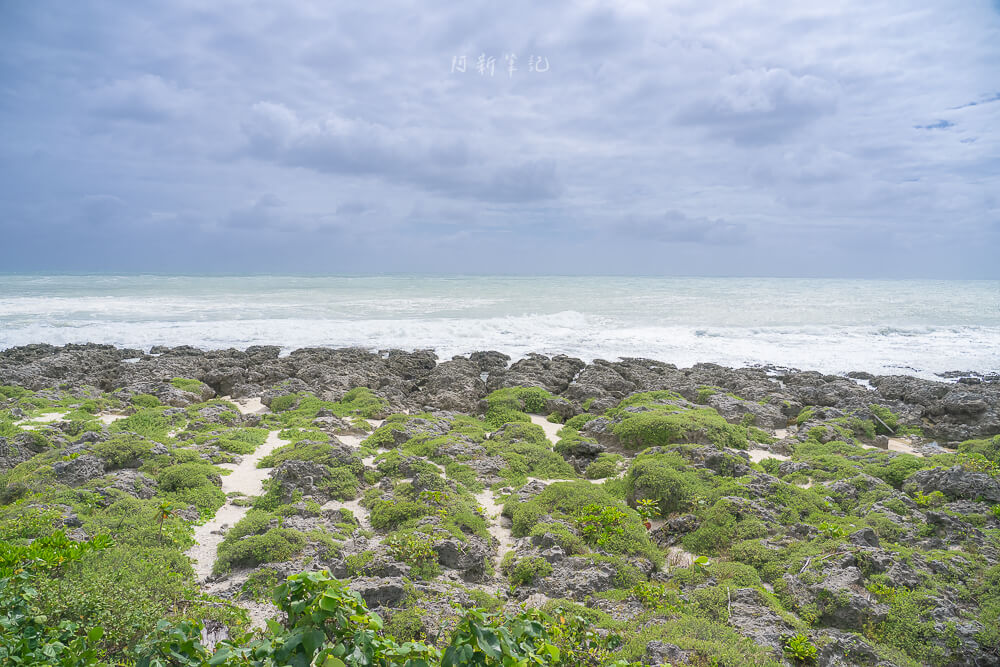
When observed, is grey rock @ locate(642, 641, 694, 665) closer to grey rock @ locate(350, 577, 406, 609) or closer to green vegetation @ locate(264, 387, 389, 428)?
grey rock @ locate(350, 577, 406, 609)

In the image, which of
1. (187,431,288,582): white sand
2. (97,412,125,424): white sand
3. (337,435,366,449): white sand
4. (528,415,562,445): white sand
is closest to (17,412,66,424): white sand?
(97,412,125,424): white sand

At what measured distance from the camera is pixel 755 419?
42.8 ft

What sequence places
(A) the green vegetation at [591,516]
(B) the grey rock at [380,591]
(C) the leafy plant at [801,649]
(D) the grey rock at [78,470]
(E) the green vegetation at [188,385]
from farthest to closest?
(E) the green vegetation at [188,385]
(D) the grey rock at [78,470]
(A) the green vegetation at [591,516]
(B) the grey rock at [380,591]
(C) the leafy plant at [801,649]

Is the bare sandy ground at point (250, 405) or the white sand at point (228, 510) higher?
the bare sandy ground at point (250, 405)

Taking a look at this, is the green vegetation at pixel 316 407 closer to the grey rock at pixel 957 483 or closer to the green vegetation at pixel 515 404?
the green vegetation at pixel 515 404

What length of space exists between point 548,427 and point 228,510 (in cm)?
731

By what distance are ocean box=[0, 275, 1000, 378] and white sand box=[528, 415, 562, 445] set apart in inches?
400

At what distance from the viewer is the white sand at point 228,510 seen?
616 cm

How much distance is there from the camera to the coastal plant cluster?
11.3 feet

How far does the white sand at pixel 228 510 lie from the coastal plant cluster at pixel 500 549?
0.16 m

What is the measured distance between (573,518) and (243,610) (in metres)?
3.96

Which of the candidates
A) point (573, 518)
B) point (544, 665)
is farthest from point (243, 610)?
point (573, 518)

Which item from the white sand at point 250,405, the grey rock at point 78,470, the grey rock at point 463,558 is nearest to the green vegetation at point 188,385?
the white sand at point 250,405

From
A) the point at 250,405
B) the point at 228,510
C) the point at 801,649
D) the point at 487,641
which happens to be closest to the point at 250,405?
the point at 250,405
